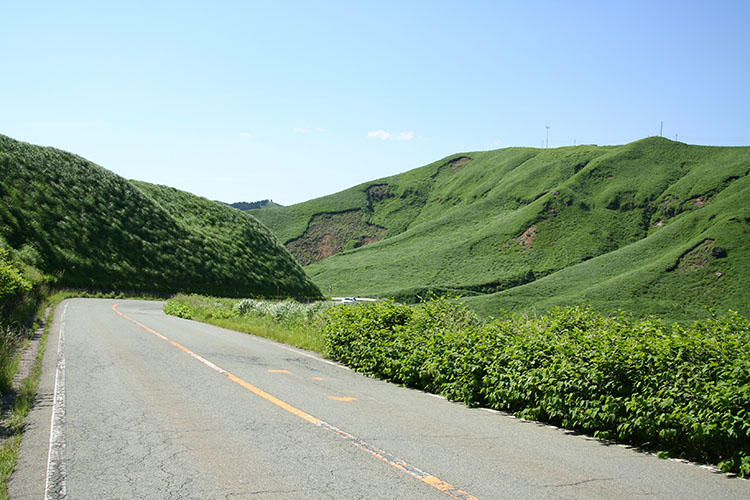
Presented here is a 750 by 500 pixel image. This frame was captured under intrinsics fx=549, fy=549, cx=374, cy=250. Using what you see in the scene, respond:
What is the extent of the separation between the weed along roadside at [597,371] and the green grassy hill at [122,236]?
42.8m

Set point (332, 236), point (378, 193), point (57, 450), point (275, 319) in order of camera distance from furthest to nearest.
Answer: point (378, 193)
point (332, 236)
point (275, 319)
point (57, 450)

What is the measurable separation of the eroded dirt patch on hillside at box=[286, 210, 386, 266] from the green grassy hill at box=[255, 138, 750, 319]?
1.32 feet

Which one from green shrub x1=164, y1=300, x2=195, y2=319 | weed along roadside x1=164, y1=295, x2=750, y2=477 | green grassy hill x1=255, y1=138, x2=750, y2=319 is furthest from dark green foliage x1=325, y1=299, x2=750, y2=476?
green grassy hill x1=255, y1=138, x2=750, y2=319

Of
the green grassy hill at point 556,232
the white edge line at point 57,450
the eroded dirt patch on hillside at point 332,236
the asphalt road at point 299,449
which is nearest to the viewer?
the white edge line at point 57,450

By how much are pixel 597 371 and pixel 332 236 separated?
16075cm

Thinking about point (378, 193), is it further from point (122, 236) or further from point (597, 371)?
point (597, 371)

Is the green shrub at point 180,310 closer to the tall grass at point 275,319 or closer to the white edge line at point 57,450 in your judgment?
the tall grass at point 275,319

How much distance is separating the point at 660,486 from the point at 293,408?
4.50 metres

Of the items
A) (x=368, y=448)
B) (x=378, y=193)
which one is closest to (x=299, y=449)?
(x=368, y=448)

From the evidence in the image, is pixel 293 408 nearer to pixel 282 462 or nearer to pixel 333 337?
pixel 282 462

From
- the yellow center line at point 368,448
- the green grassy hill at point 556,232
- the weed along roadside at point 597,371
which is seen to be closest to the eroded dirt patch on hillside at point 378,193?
the green grassy hill at point 556,232

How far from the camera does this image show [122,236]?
60.7 m

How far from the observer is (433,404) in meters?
8.32

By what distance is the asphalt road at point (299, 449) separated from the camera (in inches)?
180
